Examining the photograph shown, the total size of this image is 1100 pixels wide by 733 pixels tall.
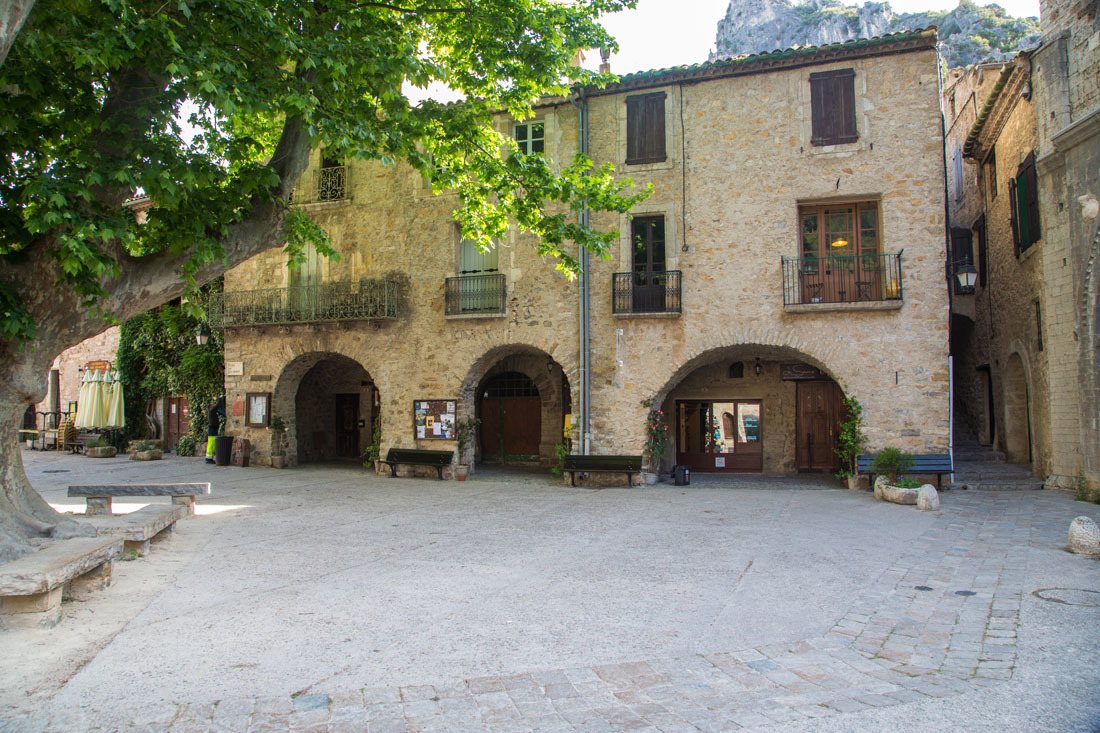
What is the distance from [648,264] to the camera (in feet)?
45.0

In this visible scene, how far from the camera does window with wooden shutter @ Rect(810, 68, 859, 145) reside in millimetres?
12742

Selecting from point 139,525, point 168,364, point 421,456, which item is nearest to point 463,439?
point 421,456

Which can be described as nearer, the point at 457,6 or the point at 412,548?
the point at 412,548

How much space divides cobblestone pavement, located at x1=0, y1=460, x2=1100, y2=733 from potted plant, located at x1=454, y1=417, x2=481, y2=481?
10.4 m

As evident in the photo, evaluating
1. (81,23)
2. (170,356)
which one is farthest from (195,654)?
(170,356)

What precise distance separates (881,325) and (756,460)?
4.63 metres

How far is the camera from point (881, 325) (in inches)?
487

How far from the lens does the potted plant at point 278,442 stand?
1645 cm

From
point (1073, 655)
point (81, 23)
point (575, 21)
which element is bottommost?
point (1073, 655)

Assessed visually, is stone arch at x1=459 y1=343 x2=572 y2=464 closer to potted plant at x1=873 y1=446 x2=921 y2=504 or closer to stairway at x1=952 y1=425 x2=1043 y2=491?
potted plant at x1=873 y1=446 x2=921 y2=504

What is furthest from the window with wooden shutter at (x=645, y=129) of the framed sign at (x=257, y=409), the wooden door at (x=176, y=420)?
the wooden door at (x=176, y=420)

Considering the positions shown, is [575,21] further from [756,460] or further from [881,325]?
[756,460]

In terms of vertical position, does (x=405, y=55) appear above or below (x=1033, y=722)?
above

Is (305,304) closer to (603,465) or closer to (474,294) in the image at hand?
(474,294)
